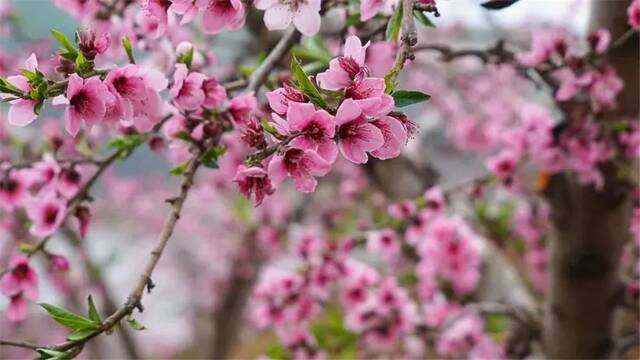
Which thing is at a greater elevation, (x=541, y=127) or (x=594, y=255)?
(x=541, y=127)

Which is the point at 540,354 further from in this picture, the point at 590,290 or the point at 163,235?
the point at 163,235

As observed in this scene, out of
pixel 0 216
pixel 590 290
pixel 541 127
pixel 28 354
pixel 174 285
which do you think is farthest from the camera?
pixel 174 285

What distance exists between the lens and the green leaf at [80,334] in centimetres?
90

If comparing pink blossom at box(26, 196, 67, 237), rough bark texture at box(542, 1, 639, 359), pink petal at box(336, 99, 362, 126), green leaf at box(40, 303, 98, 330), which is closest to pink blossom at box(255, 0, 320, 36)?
pink petal at box(336, 99, 362, 126)

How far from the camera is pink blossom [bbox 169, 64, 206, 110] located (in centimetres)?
106

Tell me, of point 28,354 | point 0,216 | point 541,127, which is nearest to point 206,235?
point 28,354

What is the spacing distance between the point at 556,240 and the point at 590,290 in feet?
0.54

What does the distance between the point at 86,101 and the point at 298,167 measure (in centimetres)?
29

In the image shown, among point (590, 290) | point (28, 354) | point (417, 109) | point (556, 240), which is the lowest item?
point (28, 354)

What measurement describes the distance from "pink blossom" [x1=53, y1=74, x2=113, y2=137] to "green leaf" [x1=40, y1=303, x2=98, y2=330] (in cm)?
23

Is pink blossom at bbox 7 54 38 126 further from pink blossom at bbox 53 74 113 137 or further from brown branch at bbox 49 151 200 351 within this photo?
brown branch at bbox 49 151 200 351

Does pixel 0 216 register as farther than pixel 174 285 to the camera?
No

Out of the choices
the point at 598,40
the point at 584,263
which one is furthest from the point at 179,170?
the point at 584,263

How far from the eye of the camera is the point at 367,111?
0.74 m
